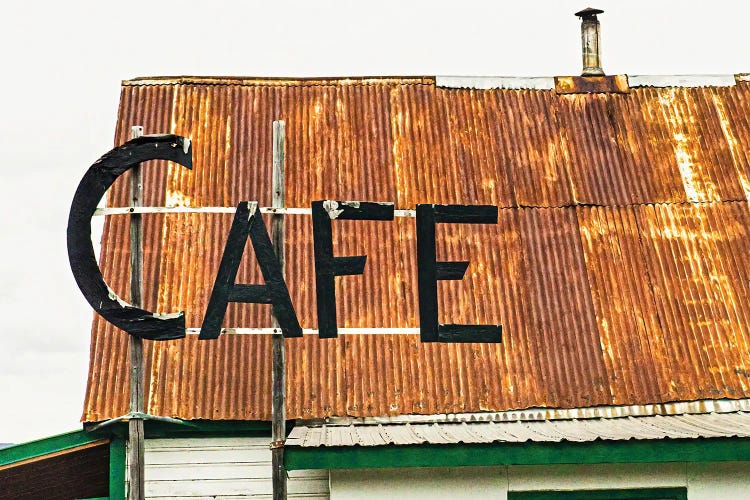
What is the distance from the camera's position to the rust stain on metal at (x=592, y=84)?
15.7 metres

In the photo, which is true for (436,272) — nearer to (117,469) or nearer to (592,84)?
(117,469)

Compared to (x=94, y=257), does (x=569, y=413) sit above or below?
below

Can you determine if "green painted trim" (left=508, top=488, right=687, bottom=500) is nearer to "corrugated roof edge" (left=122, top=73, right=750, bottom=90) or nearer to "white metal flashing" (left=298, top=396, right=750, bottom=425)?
"white metal flashing" (left=298, top=396, right=750, bottom=425)

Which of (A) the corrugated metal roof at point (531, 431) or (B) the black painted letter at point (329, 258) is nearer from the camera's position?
(A) the corrugated metal roof at point (531, 431)

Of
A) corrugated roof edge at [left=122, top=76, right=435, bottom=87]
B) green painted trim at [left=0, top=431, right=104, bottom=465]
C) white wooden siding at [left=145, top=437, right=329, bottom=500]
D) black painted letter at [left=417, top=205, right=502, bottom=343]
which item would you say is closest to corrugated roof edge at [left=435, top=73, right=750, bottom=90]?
corrugated roof edge at [left=122, top=76, right=435, bottom=87]

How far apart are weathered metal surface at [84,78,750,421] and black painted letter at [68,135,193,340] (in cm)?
163

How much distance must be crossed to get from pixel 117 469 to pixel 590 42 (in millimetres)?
9974

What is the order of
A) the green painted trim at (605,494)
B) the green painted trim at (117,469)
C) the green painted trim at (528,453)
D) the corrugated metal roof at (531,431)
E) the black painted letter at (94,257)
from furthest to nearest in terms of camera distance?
the green painted trim at (117,469)
the green painted trim at (605,494)
the black painted letter at (94,257)
the corrugated metal roof at (531,431)
the green painted trim at (528,453)

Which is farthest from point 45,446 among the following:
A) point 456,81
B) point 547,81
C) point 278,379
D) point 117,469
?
point 547,81

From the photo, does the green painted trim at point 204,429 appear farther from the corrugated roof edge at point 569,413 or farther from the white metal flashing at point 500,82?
the white metal flashing at point 500,82

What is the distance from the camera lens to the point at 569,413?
11.9 m

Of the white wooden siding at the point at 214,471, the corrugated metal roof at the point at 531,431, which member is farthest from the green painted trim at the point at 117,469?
the corrugated metal roof at the point at 531,431

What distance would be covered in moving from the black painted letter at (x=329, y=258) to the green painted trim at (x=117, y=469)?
2.81 metres

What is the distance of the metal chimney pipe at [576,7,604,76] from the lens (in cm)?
1616
